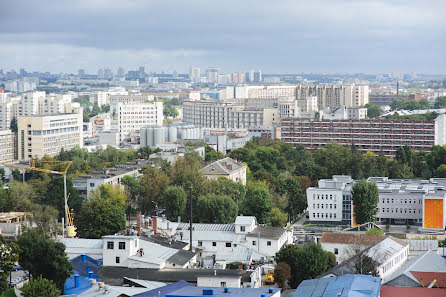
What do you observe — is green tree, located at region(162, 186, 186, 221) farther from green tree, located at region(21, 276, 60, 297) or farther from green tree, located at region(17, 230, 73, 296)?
green tree, located at region(21, 276, 60, 297)

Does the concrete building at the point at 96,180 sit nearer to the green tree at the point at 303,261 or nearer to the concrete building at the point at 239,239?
the concrete building at the point at 239,239

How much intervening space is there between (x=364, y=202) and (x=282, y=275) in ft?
34.8

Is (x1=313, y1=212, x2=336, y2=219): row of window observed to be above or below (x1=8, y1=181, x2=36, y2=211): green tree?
below

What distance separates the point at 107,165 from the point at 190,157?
621 centimetres

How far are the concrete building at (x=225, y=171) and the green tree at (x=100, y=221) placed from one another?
852 centimetres

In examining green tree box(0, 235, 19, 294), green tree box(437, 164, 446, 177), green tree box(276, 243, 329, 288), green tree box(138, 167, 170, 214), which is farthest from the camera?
green tree box(437, 164, 446, 177)

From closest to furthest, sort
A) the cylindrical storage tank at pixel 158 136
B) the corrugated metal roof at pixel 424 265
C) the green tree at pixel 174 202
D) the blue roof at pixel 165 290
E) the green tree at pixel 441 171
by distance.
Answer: the blue roof at pixel 165 290 < the corrugated metal roof at pixel 424 265 < the green tree at pixel 174 202 < the green tree at pixel 441 171 < the cylindrical storage tank at pixel 158 136

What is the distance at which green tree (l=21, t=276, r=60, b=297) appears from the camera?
14.4 metres

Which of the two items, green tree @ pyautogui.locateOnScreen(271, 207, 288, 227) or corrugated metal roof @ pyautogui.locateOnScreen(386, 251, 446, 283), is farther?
green tree @ pyautogui.locateOnScreen(271, 207, 288, 227)

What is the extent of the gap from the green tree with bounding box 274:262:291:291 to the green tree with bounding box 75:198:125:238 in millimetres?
6227

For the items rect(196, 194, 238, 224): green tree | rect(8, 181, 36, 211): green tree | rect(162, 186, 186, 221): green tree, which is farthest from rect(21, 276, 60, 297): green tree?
rect(8, 181, 36, 211): green tree

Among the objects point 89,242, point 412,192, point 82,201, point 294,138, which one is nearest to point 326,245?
point 89,242

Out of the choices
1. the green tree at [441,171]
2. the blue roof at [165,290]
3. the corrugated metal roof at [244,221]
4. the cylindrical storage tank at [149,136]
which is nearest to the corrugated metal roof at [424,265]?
the corrugated metal roof at [244,221]

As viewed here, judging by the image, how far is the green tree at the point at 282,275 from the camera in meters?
17.7
